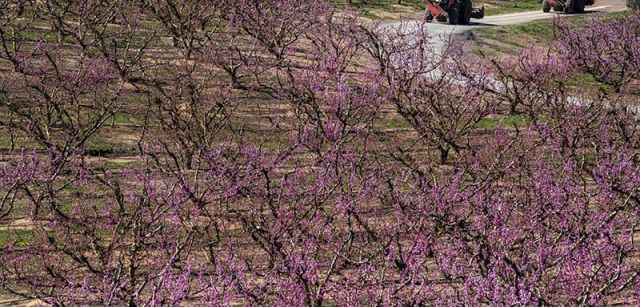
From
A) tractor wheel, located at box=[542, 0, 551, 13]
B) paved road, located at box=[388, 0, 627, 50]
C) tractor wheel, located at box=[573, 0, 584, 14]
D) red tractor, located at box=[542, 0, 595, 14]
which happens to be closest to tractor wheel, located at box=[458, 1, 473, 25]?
paved road, located at box=[388, 0, 627, 50]

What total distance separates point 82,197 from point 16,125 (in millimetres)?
3000

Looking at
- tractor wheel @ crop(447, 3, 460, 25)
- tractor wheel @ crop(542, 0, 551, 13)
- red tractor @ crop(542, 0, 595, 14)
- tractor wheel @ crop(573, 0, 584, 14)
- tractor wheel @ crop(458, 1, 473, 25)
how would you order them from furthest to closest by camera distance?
tractor wheel @ crop(542, 0, 551, 13) → tractor wheel @ crop(573, 0, 584, 14) → red tractor @ crop(542, 0, 595, 14) → tractor wheel @ crop(458, 1, 473, 25) → tractor wheel @ crop(447, 3, 460, 25)

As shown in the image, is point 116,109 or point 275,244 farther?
point 116,109

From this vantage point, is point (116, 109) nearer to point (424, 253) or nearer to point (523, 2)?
point (424, 253)

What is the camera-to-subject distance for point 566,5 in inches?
1714

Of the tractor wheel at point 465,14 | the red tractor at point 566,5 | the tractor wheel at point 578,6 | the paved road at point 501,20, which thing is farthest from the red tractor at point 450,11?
the tractor wheel at point 578,6

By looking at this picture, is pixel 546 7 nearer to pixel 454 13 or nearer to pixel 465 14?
pixel 465 14

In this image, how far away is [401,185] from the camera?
15359 millimetres

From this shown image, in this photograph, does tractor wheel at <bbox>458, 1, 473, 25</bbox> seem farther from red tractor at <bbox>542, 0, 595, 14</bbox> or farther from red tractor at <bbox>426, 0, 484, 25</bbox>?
red tractor at <bbox>542, 0, 595, 14</bbox>

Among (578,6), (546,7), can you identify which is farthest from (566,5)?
(546,7)

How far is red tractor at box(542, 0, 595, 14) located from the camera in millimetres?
43562

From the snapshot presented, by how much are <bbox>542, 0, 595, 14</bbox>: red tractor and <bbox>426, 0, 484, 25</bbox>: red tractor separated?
27.3 ft

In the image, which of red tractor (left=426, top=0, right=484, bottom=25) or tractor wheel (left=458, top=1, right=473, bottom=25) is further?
tractor wheel (left=458, top=1, right=473, bottom=25)

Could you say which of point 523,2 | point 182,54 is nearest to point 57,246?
point 182,54
